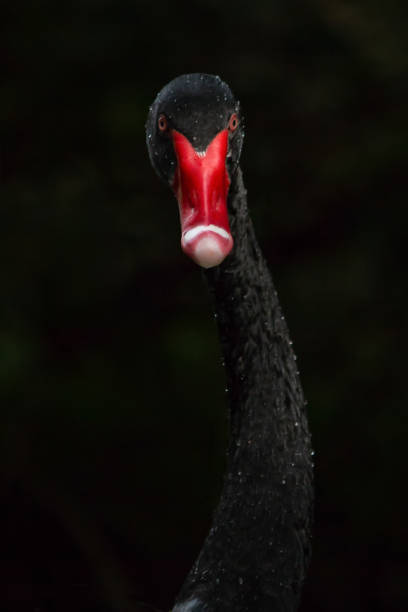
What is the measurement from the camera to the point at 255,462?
1.63 m

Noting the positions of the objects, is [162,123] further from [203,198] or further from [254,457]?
[254,457]

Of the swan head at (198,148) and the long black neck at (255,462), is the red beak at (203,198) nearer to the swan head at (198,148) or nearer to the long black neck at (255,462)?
the swan head at (198,148)

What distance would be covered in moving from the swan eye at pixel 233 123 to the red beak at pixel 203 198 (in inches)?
1.2

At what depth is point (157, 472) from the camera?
142 inches

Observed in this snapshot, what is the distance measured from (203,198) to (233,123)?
18 cm

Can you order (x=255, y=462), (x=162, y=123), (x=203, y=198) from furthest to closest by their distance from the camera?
(x=255, y=462), (x=162, y=123), (x=203, y=198)

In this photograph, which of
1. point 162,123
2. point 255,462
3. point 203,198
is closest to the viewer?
point 203,198

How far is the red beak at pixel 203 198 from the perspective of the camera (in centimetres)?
124

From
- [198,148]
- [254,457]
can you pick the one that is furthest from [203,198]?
[254,457]

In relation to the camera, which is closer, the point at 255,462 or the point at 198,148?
the point at 198,148

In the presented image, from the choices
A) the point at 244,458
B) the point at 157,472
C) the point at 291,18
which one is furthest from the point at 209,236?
the point at 157,472

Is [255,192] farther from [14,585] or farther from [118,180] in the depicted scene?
[14,585]

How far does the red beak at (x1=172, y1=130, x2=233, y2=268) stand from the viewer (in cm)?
124

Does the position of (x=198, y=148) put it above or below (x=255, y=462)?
above
